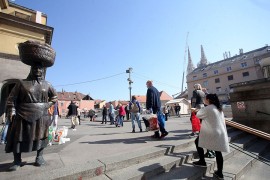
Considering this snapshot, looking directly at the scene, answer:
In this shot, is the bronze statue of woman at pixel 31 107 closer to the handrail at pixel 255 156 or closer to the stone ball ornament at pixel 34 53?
the stone ball ornament at pixel 34 53

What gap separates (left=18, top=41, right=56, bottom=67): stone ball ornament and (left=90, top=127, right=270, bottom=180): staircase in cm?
242

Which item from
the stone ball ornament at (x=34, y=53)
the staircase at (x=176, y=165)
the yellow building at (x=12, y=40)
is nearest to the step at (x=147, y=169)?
the staircase at (x=176, y=165)

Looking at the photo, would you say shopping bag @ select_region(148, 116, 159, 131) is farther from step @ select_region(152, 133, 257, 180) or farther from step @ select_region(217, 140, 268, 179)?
step @ select_region(217, 140, 268, 179)

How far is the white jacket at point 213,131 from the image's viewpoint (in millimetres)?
3381

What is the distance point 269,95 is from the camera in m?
8.08

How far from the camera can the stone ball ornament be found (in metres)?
3.29

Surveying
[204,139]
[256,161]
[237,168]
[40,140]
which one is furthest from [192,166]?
[40,140]

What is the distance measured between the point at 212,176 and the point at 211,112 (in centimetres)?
143

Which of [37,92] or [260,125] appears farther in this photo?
[260,125]

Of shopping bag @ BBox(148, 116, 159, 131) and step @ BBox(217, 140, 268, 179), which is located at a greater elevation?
shopping bag @ BBox(148, 116, 159, 131)

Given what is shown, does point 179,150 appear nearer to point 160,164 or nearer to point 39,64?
point 160,164

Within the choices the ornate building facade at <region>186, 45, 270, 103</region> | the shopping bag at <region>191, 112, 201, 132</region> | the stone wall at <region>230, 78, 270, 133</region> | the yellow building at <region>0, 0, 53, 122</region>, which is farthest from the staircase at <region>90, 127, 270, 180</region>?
the ornate building facade at <region>186, 45, 270, 103</region>

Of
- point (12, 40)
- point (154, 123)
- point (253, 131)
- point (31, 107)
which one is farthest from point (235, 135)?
point (12, 40)

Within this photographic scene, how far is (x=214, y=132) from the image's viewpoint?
11.3 feet
